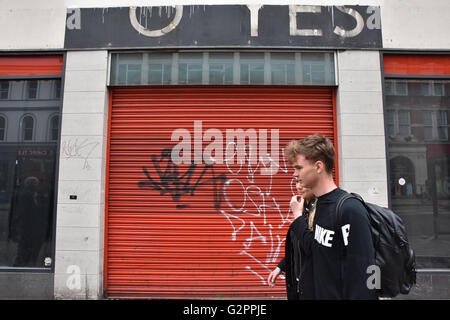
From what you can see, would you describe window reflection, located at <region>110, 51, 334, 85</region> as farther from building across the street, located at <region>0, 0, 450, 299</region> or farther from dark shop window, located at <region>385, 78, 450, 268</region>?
dark shop window, located at <region>385, 78, 450, 268</region>

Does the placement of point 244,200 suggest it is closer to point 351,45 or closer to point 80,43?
point 351,45

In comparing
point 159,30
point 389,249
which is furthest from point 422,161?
point 159,30

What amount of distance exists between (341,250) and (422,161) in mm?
4714

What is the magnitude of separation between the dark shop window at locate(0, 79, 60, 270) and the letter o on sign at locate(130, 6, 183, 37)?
1.90 metres

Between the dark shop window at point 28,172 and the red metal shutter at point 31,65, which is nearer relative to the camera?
the dark shop window at point 28,172

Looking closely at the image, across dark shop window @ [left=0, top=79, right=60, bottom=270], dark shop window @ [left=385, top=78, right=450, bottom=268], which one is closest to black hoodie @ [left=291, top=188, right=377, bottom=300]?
dark shop window @ [left=385, top=78, right=450, bottom=268]

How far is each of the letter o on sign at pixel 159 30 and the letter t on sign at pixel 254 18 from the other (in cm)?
133

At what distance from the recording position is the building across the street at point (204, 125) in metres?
5.20

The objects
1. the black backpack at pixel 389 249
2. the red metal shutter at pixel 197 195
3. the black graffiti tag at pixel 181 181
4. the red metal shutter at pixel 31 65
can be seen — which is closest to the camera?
the black backpack at pixel 389 249

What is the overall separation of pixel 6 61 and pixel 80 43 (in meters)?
1.58

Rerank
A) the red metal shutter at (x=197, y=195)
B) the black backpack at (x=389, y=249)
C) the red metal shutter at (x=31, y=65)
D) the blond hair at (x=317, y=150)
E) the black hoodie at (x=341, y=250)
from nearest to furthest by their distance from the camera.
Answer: the black hoodie at (x=341, y=250)
the black backpack at (x=389, y=249)
the blond hair at (x=317, y=150)
the red metal shutter at (x=197, y=195)
the red metal shutter at (x=31, y=65)

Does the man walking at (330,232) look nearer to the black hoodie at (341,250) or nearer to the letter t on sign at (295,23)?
the black hoodie at (341,250)

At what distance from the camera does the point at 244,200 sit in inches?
209

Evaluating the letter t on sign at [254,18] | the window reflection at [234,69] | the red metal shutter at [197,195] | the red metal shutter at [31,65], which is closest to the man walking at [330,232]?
the red metal shutter at [197,195]
